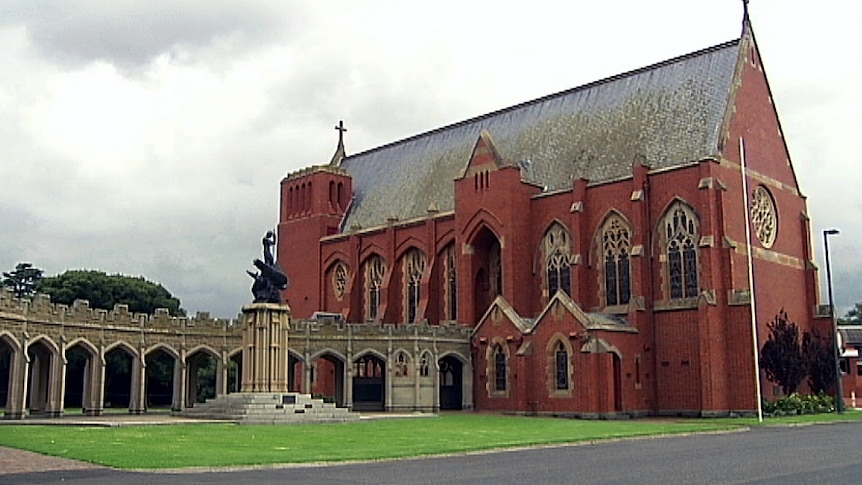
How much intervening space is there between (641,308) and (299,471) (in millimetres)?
31745

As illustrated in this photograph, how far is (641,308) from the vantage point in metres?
46.7

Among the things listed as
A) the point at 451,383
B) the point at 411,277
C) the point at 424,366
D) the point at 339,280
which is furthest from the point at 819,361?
the point at 339,280

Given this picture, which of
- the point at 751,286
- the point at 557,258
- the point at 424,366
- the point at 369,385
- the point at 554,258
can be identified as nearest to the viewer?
the point at 751,286

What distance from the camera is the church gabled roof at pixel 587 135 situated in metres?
49.4

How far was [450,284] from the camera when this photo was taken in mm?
59906

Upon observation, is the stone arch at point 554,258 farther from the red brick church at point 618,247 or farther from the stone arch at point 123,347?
the stone arch at point 123,347

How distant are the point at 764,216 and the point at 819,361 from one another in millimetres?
8386

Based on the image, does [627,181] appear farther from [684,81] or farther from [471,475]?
[471,475]

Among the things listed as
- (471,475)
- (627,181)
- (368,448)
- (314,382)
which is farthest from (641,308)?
(471,475)

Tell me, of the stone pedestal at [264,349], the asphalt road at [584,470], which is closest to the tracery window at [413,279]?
the stone pedestal at [264,349]

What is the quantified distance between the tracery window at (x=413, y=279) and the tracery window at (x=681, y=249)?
776 inches

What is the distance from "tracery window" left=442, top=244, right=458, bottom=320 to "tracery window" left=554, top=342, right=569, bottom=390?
13.8 meters

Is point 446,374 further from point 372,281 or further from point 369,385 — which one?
point 372,281

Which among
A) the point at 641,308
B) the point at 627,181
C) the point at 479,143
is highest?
the point at 479,143
